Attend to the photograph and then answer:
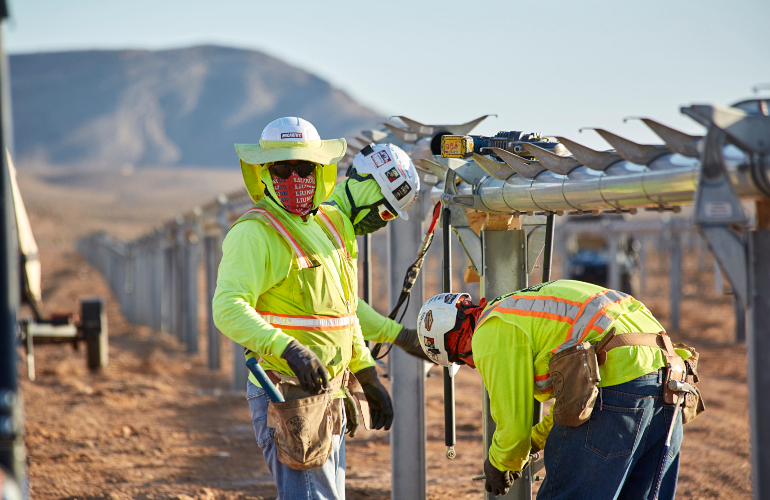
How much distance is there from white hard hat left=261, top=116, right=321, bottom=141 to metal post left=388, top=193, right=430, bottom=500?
150cm

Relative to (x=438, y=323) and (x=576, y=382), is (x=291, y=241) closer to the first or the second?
(x=438, y=323)

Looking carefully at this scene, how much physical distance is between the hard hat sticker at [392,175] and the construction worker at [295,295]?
0.98 ft

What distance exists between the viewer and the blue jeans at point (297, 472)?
10.6 feet

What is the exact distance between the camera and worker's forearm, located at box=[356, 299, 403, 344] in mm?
4031

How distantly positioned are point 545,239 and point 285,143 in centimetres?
140

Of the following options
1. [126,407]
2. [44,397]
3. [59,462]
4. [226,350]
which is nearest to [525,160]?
[59,462]

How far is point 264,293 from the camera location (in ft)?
11.1

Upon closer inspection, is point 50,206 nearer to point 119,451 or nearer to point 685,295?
point 685,295

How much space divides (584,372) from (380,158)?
148 cm

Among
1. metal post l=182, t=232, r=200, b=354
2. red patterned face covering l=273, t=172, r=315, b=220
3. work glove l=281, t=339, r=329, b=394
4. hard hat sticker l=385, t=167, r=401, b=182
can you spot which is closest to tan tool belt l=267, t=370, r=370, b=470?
work glove l=281, t=339, r=329, b=394

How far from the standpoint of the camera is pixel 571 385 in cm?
307

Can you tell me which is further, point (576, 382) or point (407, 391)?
point (407, 391)

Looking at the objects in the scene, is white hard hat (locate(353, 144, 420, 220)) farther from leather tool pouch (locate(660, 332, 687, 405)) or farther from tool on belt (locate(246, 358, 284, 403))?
leather tool pouch (locate(660, 332, 687, 405))

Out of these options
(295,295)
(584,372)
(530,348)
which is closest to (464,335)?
(530,348)
